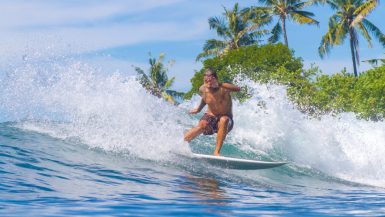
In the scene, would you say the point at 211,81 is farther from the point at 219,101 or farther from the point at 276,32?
the point at 276,32

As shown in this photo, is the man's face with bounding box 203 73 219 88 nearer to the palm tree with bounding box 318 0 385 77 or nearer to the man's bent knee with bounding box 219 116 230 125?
the man's bent knee with bounding box 219 116 230 125

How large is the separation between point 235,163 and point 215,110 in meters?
1.02

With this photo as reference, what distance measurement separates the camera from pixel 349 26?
38188mm

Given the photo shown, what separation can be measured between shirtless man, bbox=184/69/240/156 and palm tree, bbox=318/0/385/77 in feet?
96.9

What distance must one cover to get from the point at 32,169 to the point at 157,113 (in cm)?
470

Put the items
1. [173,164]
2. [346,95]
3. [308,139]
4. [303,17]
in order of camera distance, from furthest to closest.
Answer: [303,17] → [346,95] → [308,139] → [173,164]

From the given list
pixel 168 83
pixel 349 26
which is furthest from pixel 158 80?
pixel 349 26

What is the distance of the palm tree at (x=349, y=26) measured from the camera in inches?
1479

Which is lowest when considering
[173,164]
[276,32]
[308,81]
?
[173,164]

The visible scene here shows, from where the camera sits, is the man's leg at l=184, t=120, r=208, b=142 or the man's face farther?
the man's leg at l=184, t=120, r=208, b=142

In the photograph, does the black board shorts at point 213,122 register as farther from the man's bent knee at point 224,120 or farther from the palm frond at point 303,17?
the palm frond at point 303,17

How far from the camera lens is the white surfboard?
893cm

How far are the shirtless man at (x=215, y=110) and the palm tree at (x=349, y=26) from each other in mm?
29527

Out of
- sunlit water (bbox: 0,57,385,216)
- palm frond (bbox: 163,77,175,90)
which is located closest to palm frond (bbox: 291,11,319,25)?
palm frond (bbox: 163,77,175,90)
